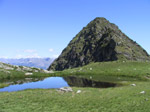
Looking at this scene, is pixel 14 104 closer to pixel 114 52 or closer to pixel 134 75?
pixel 134 75

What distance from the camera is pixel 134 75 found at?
283ft

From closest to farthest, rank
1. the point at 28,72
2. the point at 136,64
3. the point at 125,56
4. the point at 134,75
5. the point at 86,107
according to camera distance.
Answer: the point at 86,107
the point at 134,75
the point at 28,72
the point at 136,64
the point at 125,56

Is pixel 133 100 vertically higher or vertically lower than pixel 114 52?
lower

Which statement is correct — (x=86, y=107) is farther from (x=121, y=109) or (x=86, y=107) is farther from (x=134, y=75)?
(x=134, y=75)

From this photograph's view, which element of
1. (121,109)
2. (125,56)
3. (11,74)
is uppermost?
(125,56)

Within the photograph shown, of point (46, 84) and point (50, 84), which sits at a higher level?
point (46, 84)

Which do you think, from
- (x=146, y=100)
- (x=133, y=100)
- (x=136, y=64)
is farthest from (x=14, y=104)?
(x=136, y=64)

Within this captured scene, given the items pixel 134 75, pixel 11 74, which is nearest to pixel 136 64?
pixel 134 75

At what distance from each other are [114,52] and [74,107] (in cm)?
16584

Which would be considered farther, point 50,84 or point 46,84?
point 50,84

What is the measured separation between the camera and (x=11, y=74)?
295 feet

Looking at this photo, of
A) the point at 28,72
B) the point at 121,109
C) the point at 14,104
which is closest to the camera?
the point at 121,109

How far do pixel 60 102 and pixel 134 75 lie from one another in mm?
62814

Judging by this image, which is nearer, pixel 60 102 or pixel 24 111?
pixel 24 111
